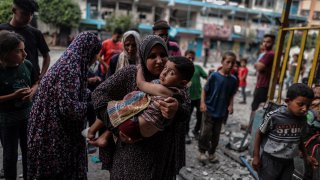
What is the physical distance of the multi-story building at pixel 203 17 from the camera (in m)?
32.7

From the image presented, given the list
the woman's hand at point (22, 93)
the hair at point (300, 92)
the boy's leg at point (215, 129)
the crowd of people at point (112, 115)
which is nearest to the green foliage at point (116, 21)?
the boy's leg at point (215, 129)

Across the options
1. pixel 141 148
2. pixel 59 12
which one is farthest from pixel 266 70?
pixel 59 12

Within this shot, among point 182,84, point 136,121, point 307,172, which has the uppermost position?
point 182,84

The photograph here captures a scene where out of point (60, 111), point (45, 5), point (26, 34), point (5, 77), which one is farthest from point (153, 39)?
point (45, 5)

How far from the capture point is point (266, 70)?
5195 mm

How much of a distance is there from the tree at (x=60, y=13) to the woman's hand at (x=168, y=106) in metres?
29.2

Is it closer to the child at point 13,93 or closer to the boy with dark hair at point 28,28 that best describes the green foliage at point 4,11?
the boy with dark hair at point 28,28

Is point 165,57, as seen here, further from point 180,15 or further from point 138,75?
point 180,15

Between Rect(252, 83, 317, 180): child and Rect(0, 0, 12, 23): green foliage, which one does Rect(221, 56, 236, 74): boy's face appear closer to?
Rect(252, 83, 317, 180): child

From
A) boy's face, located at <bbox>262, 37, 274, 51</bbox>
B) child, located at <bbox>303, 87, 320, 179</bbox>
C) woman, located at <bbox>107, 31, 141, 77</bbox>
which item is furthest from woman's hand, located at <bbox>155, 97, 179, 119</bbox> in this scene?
boy's face, located at <bbox>262, 37, 274, 51</bbox>

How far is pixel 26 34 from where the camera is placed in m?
3.51

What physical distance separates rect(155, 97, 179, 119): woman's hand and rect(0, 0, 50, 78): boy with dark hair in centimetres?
251

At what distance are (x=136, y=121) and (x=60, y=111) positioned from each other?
81 cm

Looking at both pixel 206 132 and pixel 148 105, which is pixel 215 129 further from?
pixel 148 105
